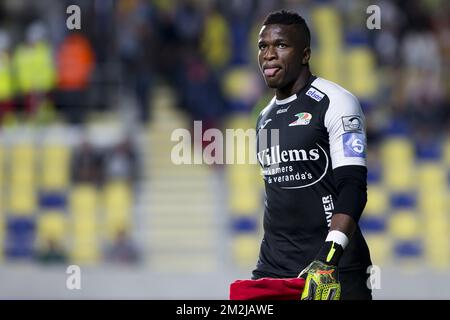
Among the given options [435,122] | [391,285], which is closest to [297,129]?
[391,285]

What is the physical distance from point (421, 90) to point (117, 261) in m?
5.56

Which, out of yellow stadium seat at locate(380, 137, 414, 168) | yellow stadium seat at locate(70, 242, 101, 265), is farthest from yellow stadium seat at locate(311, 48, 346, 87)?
yellow stadium seat at locate(70, 242, 101, 265)

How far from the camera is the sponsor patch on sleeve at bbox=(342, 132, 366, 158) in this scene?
4.73m

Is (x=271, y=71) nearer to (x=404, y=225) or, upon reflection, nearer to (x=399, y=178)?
(x=404, y=225)

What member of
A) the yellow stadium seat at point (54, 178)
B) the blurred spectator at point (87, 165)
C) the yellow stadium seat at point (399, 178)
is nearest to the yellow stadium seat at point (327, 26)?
the yellow stadium seat at point (399, 178)

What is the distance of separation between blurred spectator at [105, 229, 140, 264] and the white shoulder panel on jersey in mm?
10072

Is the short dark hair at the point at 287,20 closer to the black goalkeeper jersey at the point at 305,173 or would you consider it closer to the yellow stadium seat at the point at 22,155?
the black goalkeeper jersey at the point at 305,173

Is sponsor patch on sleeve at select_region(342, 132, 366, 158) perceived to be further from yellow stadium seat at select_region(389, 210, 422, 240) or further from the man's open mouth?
yellow stadium seat at select_region(389, 210, 422, 240)

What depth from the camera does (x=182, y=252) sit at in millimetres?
15195

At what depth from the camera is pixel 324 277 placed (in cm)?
439

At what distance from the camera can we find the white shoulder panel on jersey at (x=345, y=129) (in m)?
4.74

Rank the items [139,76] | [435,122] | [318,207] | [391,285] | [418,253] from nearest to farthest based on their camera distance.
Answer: [318,207] → [391,285] → [418,253] → [435,122] → [139,76]

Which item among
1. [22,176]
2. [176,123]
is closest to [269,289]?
[22,176]

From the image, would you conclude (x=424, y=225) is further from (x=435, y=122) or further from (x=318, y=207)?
(x=318, y=207)
